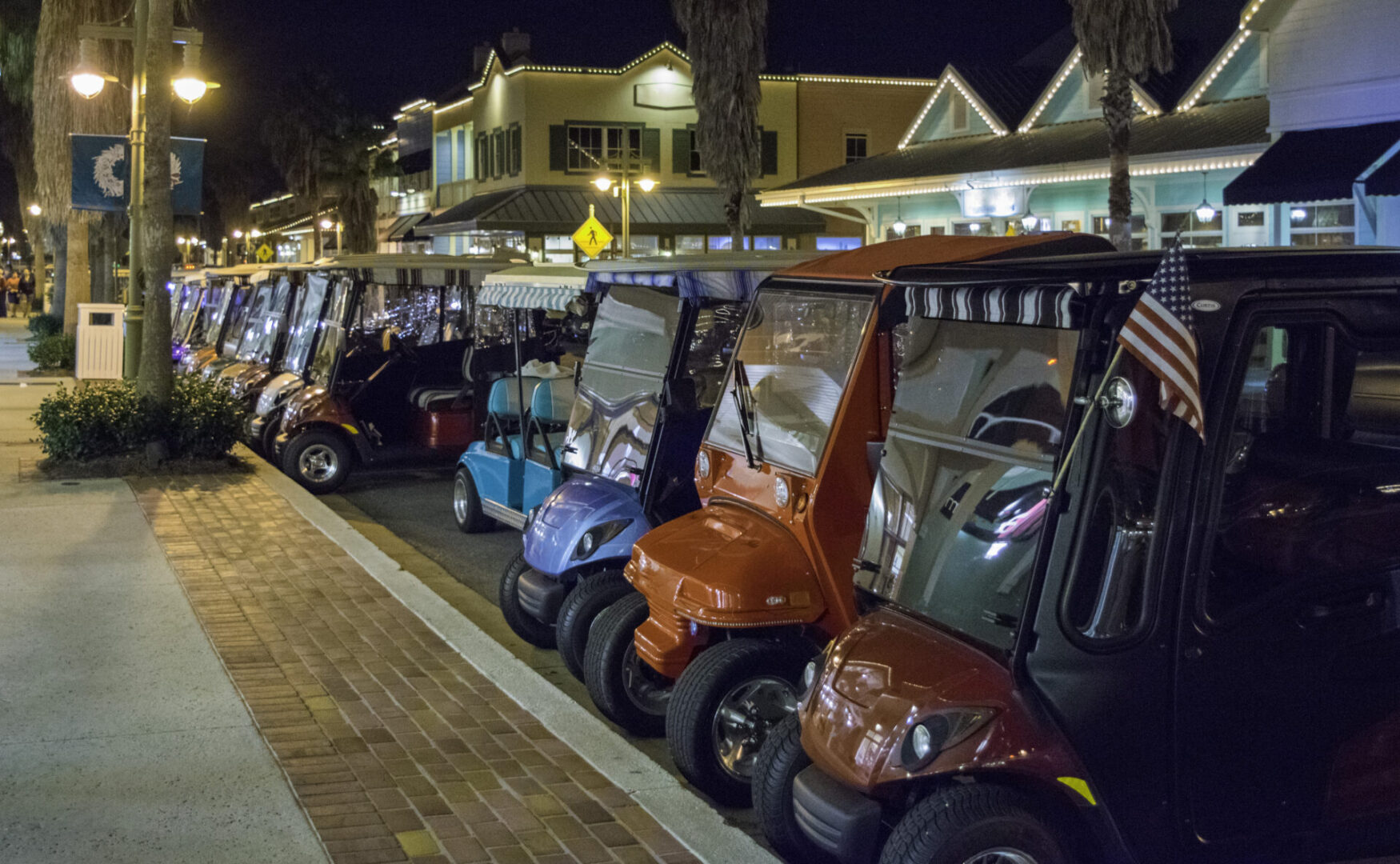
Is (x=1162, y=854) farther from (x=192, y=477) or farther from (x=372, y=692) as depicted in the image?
(x=192, y=477)

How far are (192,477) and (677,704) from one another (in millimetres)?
8665

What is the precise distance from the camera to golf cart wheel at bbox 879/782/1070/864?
367cm

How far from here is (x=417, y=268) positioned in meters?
13.1

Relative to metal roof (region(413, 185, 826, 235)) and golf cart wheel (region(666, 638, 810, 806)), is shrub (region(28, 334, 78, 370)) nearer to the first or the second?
metal roof (region(413, 185, 826, 235))

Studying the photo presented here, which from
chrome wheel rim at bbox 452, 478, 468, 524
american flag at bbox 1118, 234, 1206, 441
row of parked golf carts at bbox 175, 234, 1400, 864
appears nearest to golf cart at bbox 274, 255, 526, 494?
chrome wheel rim at bbox 452, 478, 468, 524

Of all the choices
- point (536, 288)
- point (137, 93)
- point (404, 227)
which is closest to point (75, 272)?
point (137, 93)

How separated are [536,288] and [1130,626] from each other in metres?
5.80

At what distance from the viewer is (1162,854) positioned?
390 centimetres

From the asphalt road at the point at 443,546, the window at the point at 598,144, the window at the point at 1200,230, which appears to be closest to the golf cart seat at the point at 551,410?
the asphalt road at the point at 443,546

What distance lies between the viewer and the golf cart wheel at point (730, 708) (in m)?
5.11

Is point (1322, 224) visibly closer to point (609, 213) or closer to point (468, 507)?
point (468, 507)

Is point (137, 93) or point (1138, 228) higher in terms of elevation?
point (137, 93)

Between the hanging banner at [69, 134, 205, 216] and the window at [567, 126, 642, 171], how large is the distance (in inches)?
1094

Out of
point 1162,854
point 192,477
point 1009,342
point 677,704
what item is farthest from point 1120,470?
point 192,477
